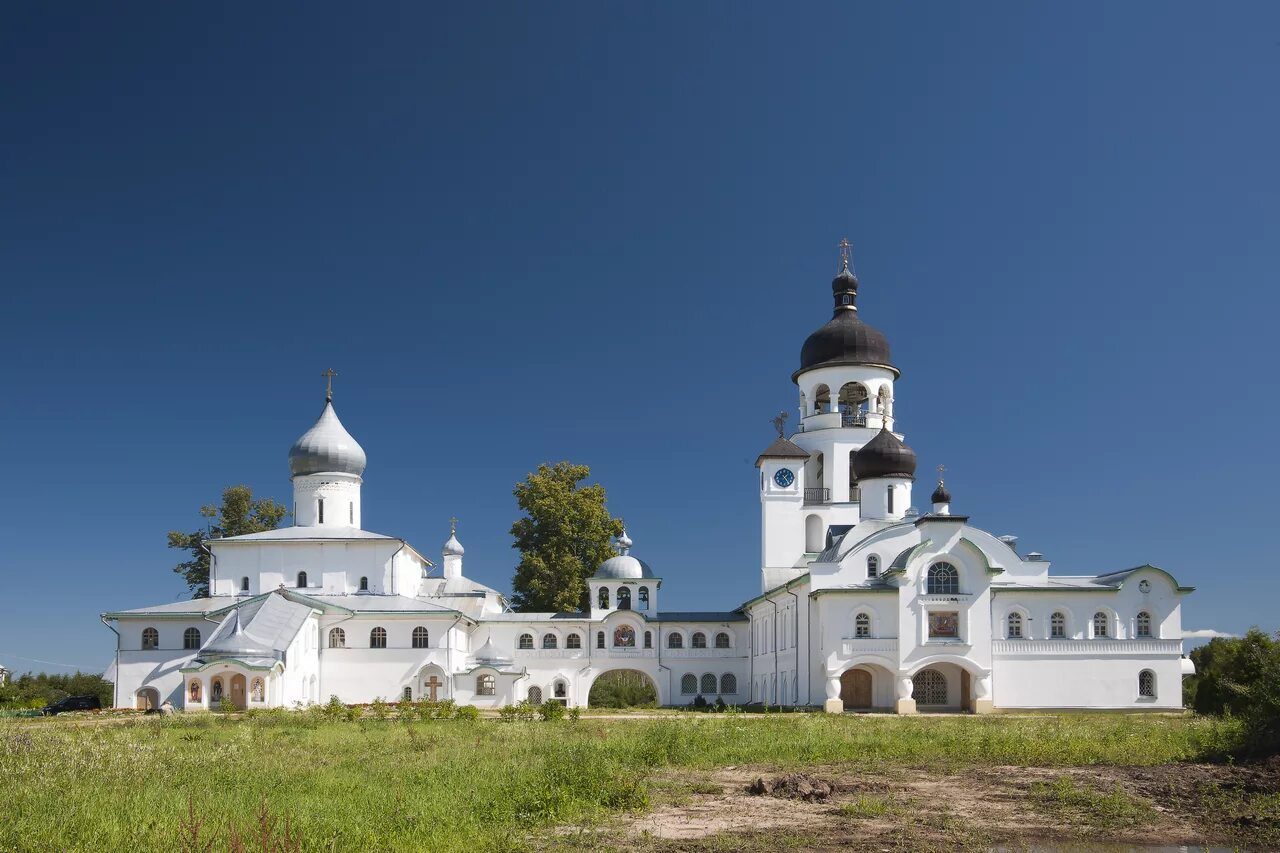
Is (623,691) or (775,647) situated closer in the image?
(775,647)

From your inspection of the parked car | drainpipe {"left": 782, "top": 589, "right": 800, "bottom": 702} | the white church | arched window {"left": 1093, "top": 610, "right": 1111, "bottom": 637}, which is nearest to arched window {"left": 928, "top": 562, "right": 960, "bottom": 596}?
the white church

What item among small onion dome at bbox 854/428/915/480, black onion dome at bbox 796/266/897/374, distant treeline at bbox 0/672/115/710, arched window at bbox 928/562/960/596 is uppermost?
black onion dome at bbox 796/266/897/374

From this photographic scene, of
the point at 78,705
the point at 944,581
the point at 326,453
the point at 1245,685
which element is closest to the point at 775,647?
the point at 944,581

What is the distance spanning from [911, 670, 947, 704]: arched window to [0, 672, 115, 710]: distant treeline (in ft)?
94.6

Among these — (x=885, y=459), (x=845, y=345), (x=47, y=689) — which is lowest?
(x=47, y=689)

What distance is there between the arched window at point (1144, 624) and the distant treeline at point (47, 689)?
35839 millimetres

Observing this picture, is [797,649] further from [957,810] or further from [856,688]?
[957,810]

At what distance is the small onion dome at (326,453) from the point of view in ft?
155

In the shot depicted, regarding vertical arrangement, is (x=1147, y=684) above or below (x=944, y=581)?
below

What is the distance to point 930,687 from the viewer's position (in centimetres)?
3881

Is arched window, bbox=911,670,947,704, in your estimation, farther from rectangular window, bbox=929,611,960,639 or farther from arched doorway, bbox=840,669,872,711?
rectangular window, bbox=929,611,960,639

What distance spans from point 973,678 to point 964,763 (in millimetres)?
20575

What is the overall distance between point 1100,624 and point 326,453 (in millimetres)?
28741

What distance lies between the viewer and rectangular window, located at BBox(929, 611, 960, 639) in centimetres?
3672
